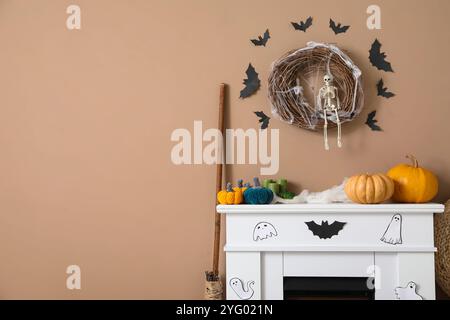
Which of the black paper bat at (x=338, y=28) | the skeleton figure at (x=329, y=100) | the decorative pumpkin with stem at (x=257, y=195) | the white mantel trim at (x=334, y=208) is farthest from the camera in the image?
the black paper bat at (x=338, y=28)

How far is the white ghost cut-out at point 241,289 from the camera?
2248 millimetres

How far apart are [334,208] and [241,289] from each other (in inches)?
23.2

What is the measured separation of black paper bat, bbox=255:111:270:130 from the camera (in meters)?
2.59

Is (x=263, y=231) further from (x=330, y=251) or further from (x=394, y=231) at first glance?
(x=394, y=231)

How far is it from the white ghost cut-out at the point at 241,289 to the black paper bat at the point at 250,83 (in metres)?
1.00

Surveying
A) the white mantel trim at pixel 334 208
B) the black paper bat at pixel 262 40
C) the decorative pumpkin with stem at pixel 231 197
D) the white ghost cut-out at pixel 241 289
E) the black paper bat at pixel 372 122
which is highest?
the black paper bat at pixel 262 40

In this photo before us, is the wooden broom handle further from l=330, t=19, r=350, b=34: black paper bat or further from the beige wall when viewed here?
l=330, t=19, r=350, b=34: black paper bat

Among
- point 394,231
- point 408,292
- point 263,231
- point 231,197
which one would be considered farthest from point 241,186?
point 408,292

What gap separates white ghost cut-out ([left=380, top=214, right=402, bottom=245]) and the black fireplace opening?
0.21 metres

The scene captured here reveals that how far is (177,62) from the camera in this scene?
105 inches

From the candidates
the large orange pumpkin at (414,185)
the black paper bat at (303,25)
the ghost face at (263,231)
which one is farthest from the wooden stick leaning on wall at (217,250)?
the large orange pumpkin at (414,185)

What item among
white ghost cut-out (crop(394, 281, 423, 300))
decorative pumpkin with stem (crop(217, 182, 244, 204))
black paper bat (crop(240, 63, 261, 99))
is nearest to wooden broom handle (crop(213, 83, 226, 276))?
black paper bat (crop(240, 63, 261, 99))

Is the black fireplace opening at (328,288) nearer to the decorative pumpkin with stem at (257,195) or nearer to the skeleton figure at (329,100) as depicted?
the decorative pumpkin with stem at (257,195)

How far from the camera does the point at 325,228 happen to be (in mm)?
2219
